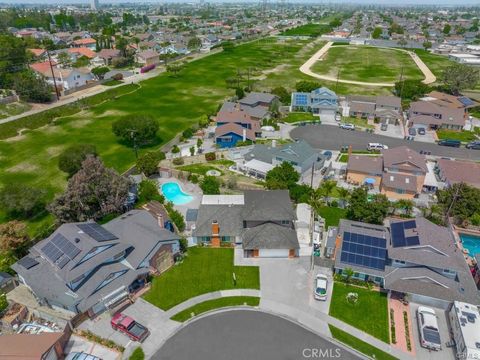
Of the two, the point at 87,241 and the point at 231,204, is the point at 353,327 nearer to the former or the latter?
the point at 231,204

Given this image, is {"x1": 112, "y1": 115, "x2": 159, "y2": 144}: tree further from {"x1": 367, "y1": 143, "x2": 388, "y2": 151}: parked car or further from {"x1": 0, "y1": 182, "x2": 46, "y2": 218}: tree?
{"x1": 367, "y1": 143, "x2": 388, "y2": 151}: parked car

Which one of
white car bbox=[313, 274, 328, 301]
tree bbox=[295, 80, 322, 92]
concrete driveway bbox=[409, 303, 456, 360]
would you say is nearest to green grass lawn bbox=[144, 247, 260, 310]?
white car bbox=[313, 274, 328, 301]

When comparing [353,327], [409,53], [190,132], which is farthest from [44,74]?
[409,53]

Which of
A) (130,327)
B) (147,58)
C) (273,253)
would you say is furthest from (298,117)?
(147,58)

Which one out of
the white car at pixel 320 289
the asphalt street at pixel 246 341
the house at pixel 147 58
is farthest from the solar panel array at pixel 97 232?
the house at pixel 147 58

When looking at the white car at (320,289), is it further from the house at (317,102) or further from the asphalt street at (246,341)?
the house at (317,102)
